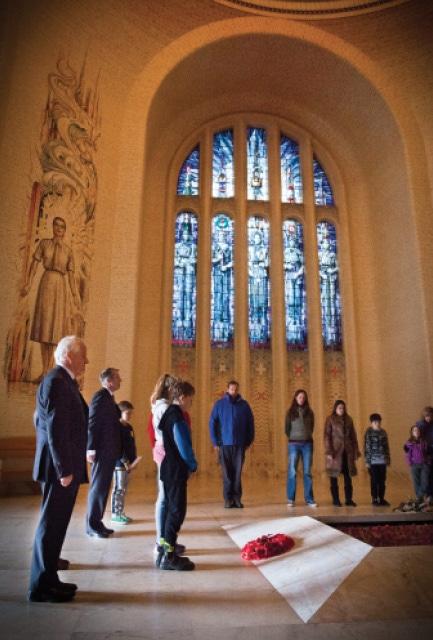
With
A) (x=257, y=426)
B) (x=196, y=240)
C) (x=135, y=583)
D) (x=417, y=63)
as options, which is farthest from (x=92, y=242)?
(x=417, y=63)

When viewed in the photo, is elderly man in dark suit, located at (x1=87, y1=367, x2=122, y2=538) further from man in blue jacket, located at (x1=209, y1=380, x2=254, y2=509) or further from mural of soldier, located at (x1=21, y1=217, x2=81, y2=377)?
mural of soldier, located at (x1=21, y1=217, x2=81, y2=377)

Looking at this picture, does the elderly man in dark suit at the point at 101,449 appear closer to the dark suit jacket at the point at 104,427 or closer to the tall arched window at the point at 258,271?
the dark suit jacket at the point at 104,427

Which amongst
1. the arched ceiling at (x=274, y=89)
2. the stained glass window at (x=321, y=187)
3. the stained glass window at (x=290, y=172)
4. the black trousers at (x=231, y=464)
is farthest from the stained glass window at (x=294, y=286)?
the black trousers at (x=231, y=464)

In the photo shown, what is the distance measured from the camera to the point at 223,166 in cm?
1485

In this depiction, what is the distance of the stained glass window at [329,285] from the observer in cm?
1365

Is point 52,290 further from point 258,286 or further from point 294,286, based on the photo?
point 294,286

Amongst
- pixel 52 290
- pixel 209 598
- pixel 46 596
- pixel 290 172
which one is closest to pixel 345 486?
pixel 209 598

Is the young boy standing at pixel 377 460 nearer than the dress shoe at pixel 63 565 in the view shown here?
No

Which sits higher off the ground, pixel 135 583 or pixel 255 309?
pixel 255 309

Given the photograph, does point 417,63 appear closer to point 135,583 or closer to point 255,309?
point 255,309

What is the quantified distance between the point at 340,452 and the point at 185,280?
807 centimetres

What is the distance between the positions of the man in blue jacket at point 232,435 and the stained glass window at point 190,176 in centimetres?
918

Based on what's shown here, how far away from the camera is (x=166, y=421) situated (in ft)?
11.1

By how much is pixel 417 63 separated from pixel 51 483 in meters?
13.9
